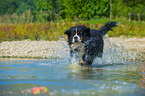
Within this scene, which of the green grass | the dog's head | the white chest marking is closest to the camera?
the dog's head

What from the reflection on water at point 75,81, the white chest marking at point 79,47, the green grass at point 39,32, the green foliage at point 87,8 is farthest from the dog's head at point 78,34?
the green foliage at point 87,8

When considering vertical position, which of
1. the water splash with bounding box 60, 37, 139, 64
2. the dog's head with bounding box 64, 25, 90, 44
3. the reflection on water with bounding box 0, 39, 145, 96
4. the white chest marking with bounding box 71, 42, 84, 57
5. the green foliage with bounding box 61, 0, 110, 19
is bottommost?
the reflection on water with bounding box 0, 39, 145, 96

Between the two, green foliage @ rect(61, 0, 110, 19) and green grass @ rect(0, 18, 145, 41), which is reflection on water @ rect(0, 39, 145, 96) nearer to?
green grass @ rect(0, 18, 145, 41)

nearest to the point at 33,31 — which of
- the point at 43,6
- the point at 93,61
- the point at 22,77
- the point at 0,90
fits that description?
the point at 93,61

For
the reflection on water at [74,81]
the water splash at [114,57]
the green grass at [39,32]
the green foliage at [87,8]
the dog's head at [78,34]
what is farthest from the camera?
the green foliage at [87,8]

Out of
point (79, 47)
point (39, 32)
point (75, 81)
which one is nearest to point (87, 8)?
point (39, 32)

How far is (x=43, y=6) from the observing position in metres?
41.6

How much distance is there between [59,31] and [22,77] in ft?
39.9

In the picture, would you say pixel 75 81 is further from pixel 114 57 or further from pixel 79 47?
pixel 114 57

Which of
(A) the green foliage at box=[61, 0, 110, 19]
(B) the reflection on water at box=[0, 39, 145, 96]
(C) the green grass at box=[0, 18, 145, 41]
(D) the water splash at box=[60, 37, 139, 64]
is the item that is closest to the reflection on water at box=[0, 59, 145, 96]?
(B) the reflection on water at box=[0, 39, 145, 96]

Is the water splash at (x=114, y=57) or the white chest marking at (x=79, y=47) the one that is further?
the water splash at (x=114, y=57)

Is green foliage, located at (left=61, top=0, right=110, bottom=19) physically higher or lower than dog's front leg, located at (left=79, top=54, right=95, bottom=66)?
higher

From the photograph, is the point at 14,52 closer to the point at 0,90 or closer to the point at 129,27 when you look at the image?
the point at 0,90

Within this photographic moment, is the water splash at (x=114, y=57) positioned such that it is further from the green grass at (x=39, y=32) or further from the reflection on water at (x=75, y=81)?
the green grass at (x=39, y=32)
